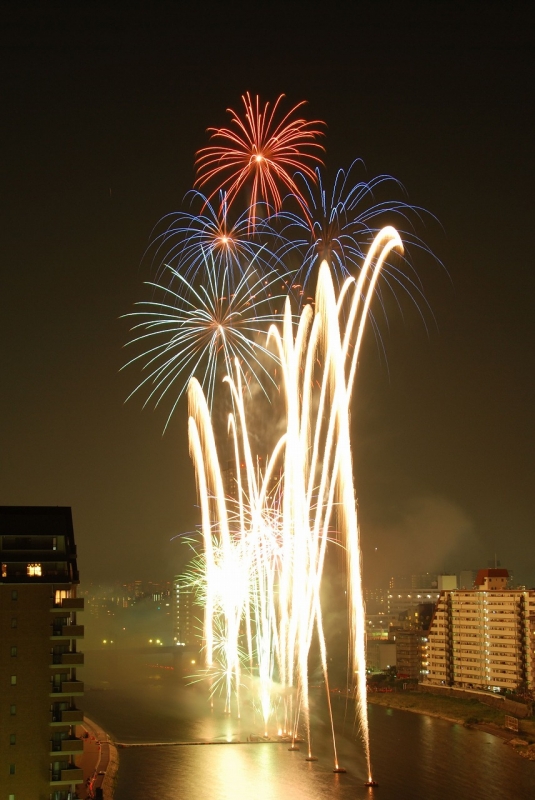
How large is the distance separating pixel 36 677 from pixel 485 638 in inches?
1337

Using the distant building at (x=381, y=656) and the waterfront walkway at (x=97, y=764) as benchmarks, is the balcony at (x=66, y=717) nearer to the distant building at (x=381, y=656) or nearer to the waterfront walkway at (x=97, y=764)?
the waterfront walkway at (x=97, y=764)

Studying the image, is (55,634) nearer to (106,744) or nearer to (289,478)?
(289,478)

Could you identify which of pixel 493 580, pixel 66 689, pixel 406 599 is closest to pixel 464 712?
pixel 493 580

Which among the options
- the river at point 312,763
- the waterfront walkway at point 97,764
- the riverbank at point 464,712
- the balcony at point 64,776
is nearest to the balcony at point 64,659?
the balcony at point 64,776

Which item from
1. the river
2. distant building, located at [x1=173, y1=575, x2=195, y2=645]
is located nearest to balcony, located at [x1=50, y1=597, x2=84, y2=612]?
the river

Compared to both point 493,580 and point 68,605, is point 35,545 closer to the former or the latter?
point 68,605

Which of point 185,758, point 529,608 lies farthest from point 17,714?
point 529,608

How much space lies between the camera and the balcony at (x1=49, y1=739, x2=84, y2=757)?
572 inches

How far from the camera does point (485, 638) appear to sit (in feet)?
147

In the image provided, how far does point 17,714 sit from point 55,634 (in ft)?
4.32

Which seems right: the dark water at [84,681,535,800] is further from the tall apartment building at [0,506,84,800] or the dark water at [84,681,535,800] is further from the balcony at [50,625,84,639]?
the balcony at [50,625,84,639]

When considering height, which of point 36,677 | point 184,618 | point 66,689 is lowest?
point 184,618

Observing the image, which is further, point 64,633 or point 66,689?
point 64,633

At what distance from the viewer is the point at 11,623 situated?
582 inches
